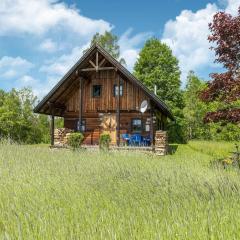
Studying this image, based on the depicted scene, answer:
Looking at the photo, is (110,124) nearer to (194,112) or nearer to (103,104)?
(103,104)

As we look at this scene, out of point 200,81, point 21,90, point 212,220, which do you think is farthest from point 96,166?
point 200,81

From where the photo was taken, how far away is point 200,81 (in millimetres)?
52000

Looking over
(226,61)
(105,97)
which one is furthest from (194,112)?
(226,61)

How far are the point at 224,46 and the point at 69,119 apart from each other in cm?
→ 1569

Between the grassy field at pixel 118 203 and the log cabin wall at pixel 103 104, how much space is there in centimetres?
1558

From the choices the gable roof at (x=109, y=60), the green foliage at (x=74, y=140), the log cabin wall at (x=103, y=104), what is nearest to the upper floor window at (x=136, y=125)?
the log cabin wall at (x=103, y=104)

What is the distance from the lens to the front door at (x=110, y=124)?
2439cm

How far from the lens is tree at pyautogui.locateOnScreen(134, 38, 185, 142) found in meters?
36.5

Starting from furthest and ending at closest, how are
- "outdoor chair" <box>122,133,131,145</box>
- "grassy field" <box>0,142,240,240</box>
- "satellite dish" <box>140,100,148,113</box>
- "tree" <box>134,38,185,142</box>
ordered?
"tree" <box>134,38,185,142</box> → "outdoor chair" <box>122,133,131,145</box> → "satellite dish" <box>140,100,148,113</box> → "grassy field" <box>0,142,240,240</box>

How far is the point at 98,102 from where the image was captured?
2434cm

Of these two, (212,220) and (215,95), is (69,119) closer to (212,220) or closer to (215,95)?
(215,95)

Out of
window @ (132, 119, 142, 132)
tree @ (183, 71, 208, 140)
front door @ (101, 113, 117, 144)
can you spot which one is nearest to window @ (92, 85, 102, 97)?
front door @ (101, 113, 117, 144)

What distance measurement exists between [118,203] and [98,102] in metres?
19.7

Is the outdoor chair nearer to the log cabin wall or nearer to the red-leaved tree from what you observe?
the log cabin wall
